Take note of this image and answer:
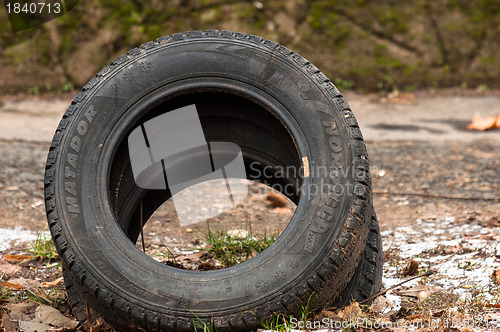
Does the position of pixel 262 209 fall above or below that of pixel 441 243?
above

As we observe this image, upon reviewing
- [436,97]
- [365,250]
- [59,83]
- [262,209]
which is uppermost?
[59,83]

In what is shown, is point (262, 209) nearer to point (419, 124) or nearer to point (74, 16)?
point (419, 124)

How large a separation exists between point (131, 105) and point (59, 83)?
4.69 metres

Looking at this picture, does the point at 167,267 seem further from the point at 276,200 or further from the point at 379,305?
the point at 276,200

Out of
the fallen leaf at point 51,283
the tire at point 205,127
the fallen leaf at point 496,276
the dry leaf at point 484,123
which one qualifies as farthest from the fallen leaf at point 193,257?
the dry leaf at point 484,123

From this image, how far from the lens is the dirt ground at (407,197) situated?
294 cm

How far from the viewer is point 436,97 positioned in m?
6.85

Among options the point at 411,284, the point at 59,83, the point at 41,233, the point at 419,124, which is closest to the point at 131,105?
the point at 41,233

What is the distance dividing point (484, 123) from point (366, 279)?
389cm

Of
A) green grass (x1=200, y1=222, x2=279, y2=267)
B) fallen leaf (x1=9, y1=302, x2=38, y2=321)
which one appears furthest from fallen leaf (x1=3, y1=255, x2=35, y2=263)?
green grass (x1=200, y1=222, x2=279, y2=267)

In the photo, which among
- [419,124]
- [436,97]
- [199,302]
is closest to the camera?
[199,302]

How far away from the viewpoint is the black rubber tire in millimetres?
2564

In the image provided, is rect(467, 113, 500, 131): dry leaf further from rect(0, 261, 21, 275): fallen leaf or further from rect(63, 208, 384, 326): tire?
rect(0, 261, 21, 275): fallen leaf

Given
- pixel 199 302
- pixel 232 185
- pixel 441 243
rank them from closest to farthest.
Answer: pixel 199 302
pixel 441 243
pixel 232 185
